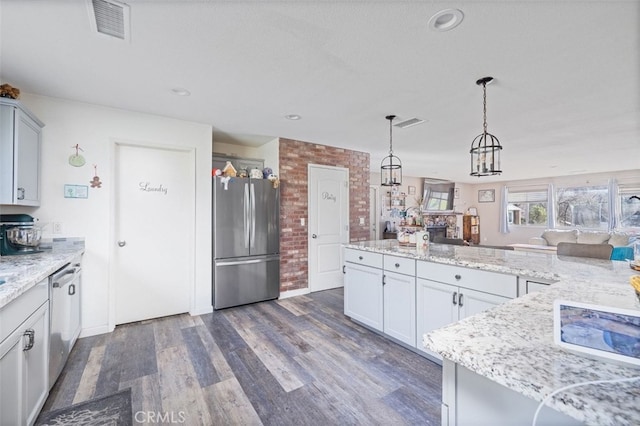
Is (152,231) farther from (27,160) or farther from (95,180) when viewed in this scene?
(27,160)

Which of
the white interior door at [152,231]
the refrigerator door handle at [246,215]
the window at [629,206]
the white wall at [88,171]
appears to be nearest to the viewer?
the white wall at [88,171]

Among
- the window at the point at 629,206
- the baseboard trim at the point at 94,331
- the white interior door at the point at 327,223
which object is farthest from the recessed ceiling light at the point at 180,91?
the window at the point at 629,206

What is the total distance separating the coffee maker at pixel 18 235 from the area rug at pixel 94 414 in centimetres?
141

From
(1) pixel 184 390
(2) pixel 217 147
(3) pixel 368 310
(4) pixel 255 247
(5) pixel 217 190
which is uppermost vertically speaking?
(2) pixel 217 147

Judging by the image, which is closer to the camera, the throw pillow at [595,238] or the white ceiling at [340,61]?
the white ceiling at [340,61]

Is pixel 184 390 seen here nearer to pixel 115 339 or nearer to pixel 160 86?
pixel 115 339

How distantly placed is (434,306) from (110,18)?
9.88 ft

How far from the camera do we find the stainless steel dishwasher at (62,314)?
1909mm

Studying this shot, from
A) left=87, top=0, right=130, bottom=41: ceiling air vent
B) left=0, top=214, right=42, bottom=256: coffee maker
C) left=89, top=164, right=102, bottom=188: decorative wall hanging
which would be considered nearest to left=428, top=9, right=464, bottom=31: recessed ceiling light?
left=87, top=0, right=130, bottom=41: ceiling air vent

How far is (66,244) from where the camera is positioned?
2736 mm

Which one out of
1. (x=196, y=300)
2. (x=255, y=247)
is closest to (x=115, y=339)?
(x=196, y=300)

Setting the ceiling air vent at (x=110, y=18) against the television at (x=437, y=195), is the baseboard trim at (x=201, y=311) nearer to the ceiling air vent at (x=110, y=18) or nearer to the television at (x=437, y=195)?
the ceiling air vent at (x=110, y=18)

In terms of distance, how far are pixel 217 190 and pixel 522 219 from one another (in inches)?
387

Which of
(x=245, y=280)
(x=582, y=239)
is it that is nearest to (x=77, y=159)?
(x=245, y=280)
